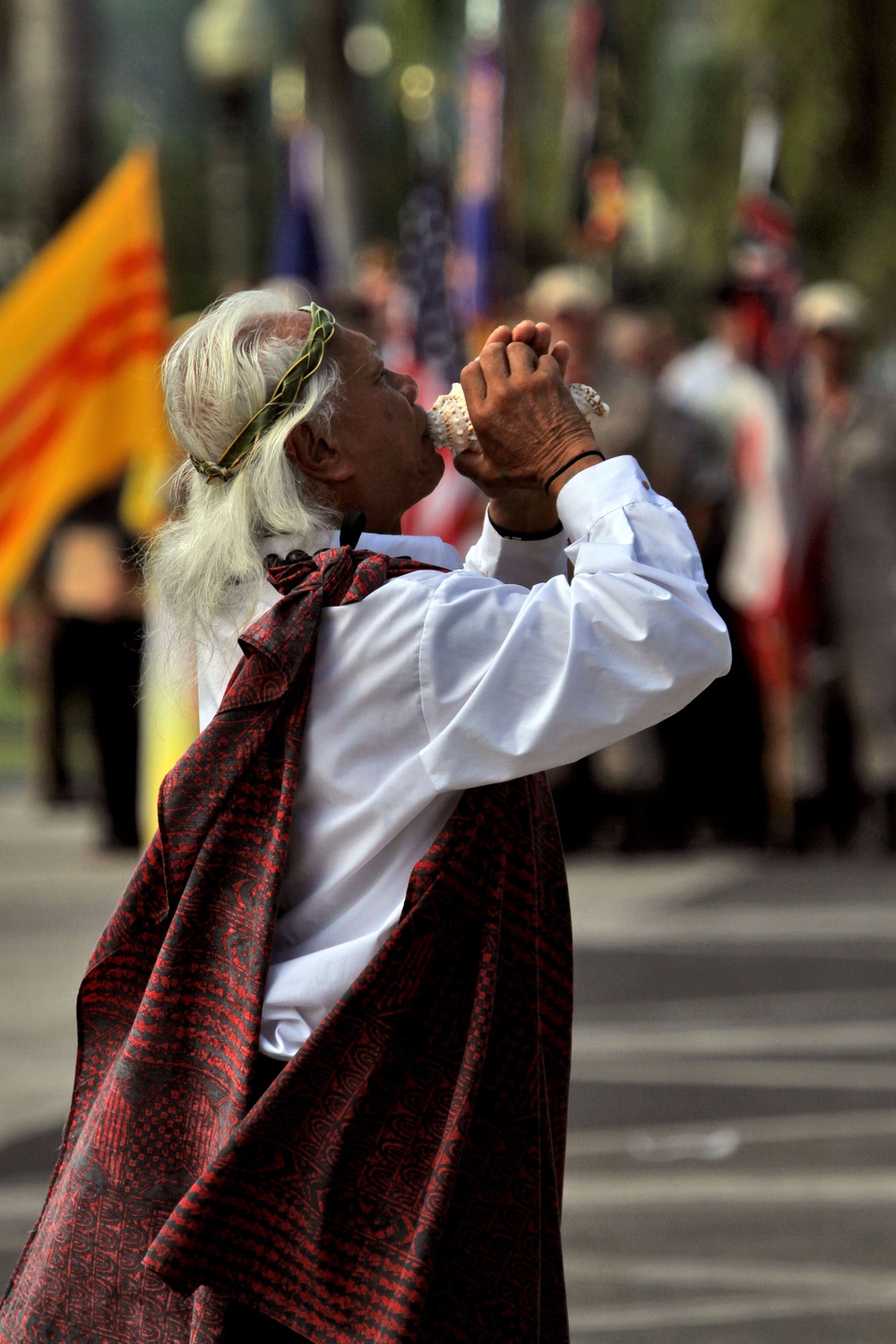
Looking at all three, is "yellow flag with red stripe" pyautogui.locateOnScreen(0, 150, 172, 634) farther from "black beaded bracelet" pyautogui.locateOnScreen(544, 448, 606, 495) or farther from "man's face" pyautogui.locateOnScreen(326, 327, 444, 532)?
"black beaded bracelet" pyautogui.locateOnScreen(544, 448, 606, 495)

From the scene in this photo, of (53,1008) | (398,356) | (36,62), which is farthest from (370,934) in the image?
(36,62)

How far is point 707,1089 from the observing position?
5.72m

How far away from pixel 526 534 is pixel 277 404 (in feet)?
1.21

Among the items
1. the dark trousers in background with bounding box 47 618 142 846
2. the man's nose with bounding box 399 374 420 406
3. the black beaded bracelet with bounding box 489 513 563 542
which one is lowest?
the black beaded bracelet with bounding box 489 513 563 542

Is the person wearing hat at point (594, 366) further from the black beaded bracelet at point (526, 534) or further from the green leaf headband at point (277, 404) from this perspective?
the green leaf headband at point (277, 404)

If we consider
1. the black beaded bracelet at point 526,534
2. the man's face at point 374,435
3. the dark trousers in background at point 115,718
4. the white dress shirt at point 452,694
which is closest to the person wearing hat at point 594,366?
the dark trousers in background at point 115,718

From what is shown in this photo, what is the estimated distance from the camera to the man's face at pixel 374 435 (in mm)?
2406

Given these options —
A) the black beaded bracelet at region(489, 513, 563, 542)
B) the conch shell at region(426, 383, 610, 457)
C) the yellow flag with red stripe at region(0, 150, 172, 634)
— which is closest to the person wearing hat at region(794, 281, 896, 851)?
the yellow flag with red stripe at region(0, 150, 172, 634)

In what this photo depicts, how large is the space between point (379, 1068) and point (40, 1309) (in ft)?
1.72

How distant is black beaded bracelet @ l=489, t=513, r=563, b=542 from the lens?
2535 mm

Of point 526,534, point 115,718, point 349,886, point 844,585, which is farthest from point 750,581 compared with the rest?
point 349,886

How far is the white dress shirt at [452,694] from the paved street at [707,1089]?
2.01 m

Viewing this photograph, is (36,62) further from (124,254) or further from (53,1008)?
(53,1008)

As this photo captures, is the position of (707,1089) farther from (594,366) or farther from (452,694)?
(594,366)
